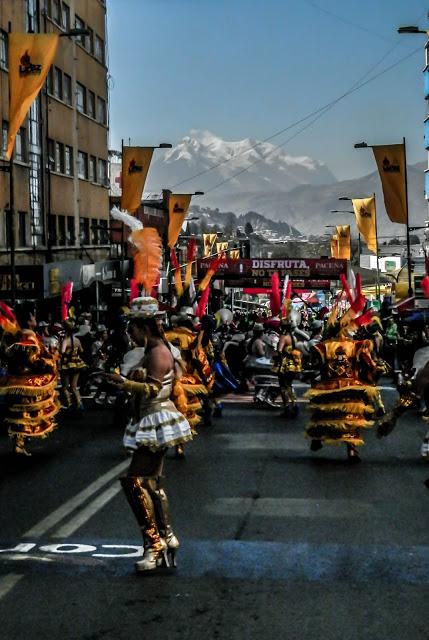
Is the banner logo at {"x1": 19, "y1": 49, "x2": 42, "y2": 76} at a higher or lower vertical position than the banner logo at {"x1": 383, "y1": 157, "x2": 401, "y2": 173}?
higher

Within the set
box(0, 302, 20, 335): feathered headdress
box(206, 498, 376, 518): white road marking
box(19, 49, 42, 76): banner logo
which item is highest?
box(19, 49, 42, 76): banner logo

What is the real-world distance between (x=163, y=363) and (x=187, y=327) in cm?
832

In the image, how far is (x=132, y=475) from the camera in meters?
8.62

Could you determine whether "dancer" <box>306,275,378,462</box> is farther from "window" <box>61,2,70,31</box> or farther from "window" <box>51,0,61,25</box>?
"window" <box>61,2,70,31</box>

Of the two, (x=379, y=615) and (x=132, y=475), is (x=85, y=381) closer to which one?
(x=132, y=475)

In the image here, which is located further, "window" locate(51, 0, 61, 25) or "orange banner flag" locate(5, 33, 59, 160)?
"window" locate(51, 0, 61, 25)

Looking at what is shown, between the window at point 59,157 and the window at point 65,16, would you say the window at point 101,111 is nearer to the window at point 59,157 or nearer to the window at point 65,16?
the window at point 65,16

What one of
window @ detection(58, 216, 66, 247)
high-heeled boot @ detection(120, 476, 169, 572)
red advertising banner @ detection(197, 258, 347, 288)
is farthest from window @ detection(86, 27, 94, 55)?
high-heeled boot @ detection(120, 476, 169, 572)

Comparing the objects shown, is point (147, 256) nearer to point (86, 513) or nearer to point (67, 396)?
point (86, 513)

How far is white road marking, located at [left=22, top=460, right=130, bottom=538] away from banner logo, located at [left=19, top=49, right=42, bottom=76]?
1221 cm

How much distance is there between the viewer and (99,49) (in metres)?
58.7

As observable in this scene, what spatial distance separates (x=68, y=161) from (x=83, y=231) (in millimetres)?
4133

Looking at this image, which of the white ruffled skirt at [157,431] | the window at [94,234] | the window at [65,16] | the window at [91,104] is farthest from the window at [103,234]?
the white ruffled skirt at [157,431]

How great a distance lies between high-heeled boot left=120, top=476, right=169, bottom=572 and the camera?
8328 mm
